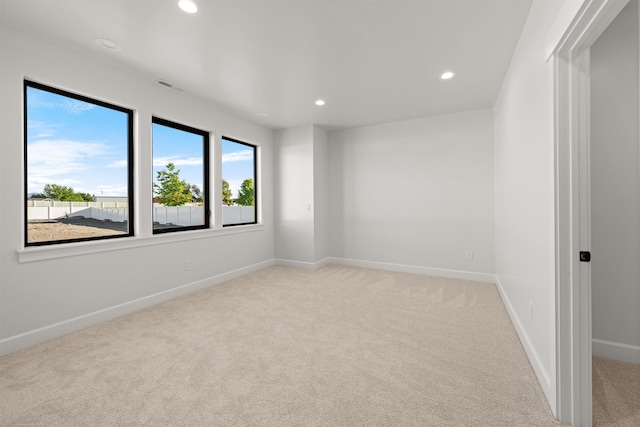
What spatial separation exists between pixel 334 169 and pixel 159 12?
12.0 feet

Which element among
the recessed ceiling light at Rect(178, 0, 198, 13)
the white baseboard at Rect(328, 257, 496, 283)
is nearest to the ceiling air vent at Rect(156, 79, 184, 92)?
the recessed ceiling light at Rect(178, 0, 198, 13)

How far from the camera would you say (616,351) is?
207cm

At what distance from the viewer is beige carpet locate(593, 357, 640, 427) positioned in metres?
1.50

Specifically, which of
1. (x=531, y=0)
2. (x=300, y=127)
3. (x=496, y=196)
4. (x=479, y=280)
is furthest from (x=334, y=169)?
(x=531, y=0)

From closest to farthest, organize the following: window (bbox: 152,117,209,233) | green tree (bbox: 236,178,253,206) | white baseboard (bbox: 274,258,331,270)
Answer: window (bbox: 152,117,209,233), green tree (bbox: 236,178,253,206), white baseboard (bbox: 274,258,331,270)

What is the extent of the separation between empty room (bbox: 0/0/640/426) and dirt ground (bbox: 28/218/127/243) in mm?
19

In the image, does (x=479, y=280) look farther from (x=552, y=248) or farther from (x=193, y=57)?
(x=193, y=57)

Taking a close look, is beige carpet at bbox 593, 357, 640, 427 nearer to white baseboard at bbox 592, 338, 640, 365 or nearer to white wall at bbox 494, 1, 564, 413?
white baseboard at bbox 592, 338, 640, 365

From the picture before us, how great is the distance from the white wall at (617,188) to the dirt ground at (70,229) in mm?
4428

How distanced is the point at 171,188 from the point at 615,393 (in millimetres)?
4466

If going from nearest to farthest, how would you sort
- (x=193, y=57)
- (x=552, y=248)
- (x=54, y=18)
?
1. (x=552, y=248)
2. (x=54, y=18)
3. (x=193, y=57)

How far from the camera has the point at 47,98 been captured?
101 inches

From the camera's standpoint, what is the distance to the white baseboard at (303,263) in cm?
495

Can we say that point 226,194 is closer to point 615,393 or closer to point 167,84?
point 167,84
